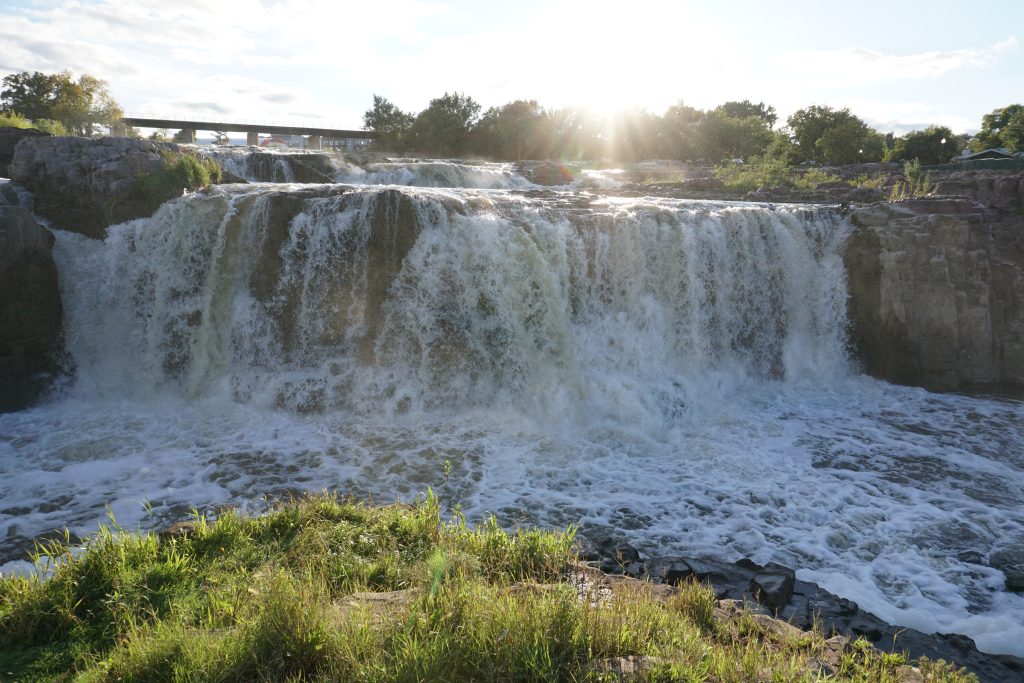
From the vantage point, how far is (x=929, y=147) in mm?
36625

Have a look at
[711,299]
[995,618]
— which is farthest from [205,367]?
[995,618]

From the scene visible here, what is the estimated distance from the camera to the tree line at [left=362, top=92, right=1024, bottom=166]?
37.0 meters

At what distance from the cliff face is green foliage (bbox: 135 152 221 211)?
1442 centimetres

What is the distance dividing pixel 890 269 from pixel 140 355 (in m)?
15.4

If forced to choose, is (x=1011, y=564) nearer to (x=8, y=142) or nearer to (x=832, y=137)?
(x=8, y=142)

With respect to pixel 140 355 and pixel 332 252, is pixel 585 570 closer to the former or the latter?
pixel 332 252

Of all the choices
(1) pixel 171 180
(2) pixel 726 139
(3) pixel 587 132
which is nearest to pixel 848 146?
(2) pixel 726 139

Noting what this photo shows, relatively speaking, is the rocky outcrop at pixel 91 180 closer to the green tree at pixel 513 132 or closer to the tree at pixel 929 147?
the green tree at pixel 513 132

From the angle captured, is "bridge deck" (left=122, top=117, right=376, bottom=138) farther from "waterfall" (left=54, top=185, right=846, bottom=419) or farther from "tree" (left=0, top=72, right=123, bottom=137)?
"waterfall" (left=54, top=185, right=846, bottom=419)

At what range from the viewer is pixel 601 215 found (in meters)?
13.1

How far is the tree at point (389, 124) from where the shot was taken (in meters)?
39.1

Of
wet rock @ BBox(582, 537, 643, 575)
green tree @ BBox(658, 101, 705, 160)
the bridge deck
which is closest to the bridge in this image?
the bridge deck

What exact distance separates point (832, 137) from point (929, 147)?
19.7 feet

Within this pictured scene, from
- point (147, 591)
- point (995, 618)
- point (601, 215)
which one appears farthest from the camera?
point (601, 215)
